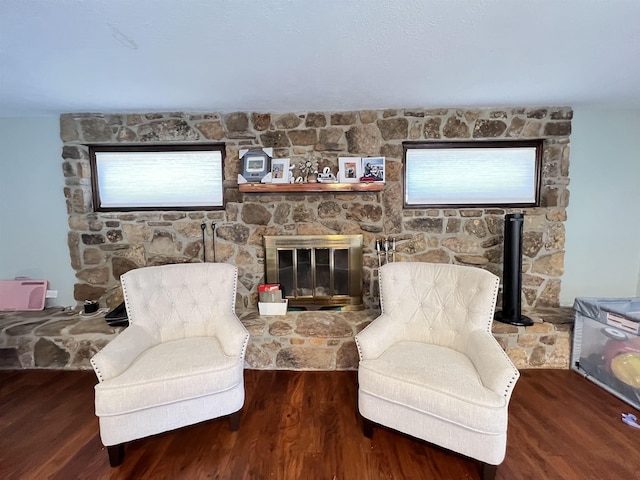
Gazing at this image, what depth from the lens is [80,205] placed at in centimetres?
297

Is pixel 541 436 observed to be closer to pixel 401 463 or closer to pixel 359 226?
pixel 401 463

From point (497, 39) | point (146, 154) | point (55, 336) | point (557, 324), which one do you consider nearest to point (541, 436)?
point (557, 324)

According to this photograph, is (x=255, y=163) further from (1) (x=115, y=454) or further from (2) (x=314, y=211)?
(1) (x=115, y=454)

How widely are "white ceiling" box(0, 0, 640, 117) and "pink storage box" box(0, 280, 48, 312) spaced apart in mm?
1565

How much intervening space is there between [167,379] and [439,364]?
1.46m

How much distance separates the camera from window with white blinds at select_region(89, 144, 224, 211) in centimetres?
300

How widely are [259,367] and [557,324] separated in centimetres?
245

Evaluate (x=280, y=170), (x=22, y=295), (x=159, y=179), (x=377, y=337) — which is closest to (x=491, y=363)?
(x=377, y=337)

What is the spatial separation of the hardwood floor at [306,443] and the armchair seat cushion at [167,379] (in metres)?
0.32

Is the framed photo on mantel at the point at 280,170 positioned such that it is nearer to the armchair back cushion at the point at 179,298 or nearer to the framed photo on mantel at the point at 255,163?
the framed photo on mantel at the point at 255,163

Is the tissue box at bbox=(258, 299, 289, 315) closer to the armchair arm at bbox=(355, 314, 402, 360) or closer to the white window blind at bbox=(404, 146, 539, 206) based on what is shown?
the armchair arm at bbox=(355, 314, 402, 360)

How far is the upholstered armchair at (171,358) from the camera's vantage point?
63.8 inches

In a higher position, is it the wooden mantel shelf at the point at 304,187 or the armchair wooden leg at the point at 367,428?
the wooden mantel shelf at the point at 304,187

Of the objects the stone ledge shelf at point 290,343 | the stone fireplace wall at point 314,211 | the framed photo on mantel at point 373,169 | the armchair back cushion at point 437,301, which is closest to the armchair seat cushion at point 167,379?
the stone ledge shelf at point 290,343
